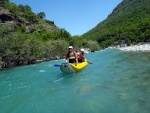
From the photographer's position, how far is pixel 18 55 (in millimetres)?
49500

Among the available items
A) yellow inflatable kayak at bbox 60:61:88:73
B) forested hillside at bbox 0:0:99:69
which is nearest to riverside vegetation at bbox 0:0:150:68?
forested hillside at bbox 0:0:99:69

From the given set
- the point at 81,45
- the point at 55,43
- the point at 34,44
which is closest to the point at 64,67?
the point at 34,44

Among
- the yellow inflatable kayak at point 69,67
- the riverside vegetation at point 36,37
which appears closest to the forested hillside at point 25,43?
the riverside vegetation at point 36,37

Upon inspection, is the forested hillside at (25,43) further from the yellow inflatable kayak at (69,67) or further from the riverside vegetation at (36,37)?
the yellow inflatable kayak at (69,67)

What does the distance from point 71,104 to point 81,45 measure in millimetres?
91134

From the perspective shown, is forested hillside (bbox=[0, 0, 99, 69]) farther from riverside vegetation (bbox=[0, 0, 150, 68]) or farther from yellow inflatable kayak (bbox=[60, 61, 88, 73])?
yellow inflatable kayak (bbox=[60, 61, 88, 73])

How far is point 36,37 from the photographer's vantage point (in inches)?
3073

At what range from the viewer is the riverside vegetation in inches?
1961

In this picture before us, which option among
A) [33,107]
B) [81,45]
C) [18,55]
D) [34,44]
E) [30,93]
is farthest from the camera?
[81,45]

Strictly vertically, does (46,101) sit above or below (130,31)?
below

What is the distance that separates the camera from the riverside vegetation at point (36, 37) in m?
49.8

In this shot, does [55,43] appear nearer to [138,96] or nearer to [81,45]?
[81,45]

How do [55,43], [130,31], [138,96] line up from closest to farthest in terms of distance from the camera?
[138,96] < [55,43] < [130,31]

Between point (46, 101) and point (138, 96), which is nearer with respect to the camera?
point (138, 96)
